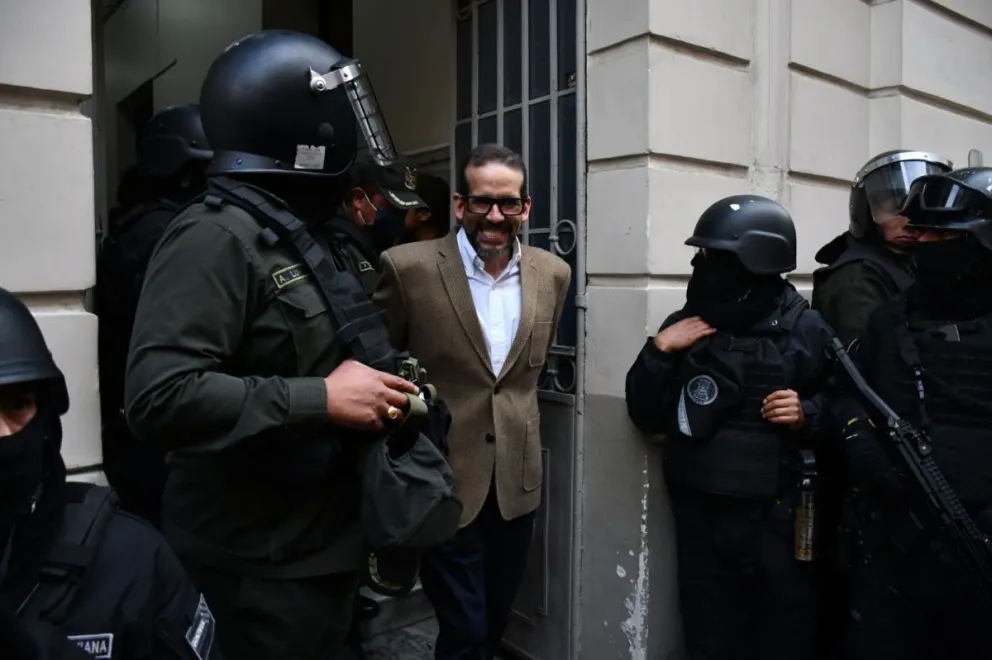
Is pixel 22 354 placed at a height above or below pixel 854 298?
below

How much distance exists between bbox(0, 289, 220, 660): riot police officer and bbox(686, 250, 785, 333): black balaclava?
1.94 meters

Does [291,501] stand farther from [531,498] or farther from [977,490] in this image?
[977,490]

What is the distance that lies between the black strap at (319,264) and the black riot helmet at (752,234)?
1.44 m

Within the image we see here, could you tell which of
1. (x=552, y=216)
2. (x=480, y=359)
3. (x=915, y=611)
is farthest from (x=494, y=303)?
(x=915, y=611)

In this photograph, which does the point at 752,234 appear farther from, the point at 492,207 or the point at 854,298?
the point at 492,207

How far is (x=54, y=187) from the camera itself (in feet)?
5.95

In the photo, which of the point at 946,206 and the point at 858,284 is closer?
the point at 946,206

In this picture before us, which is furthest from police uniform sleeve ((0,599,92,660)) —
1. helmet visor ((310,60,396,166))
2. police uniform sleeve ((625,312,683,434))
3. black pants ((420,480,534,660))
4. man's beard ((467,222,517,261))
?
police uniform sleeve ((625,312,683,434))

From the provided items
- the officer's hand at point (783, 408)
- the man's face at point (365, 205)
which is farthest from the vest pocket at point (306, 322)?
the man's face at point (365, 205)

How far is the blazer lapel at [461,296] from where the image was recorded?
2619 millimetres

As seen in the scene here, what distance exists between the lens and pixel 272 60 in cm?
167

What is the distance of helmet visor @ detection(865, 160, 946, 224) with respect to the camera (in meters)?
3.14

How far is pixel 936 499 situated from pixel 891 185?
4.85 feet

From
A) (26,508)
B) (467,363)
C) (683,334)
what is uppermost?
(683,334)
